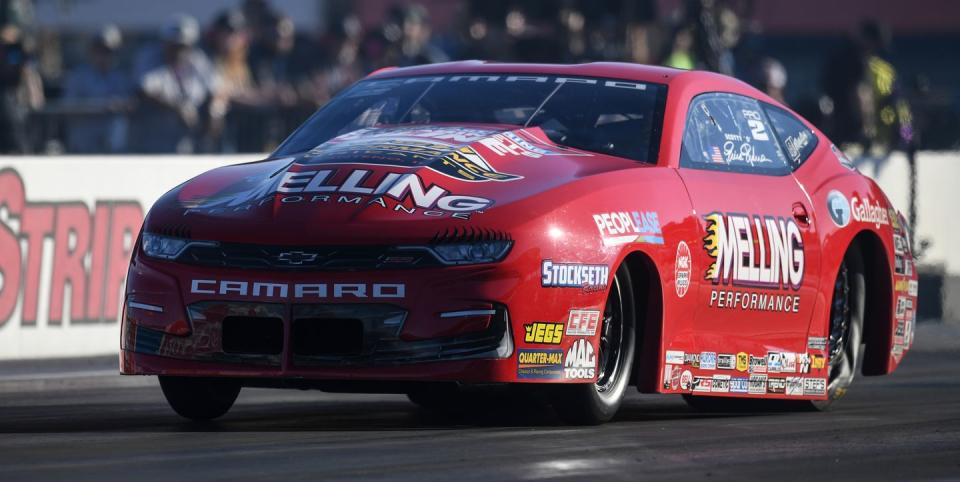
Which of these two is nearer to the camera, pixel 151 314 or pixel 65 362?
pixel 151 314

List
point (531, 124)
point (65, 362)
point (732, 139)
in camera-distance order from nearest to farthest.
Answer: point (531, 124)
point (732, 139)
point (65, 362)

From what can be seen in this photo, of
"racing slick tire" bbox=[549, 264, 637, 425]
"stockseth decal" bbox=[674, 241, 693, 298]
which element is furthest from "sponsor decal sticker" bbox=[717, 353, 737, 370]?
"racing slick tire" bbox=[549, 264, 637, 425]

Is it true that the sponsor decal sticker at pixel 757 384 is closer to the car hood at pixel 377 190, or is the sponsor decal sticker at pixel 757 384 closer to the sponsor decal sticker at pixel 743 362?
the sponsor decal sticker at pixel 743 362

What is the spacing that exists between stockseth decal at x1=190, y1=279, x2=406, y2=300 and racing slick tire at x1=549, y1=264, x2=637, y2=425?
0.83 metres

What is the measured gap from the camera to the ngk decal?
11.5m

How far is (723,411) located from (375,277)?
101 inches

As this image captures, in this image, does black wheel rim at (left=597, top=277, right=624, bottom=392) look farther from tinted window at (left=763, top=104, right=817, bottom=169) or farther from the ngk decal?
the ngk decal

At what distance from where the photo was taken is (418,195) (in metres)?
7.01

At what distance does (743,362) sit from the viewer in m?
8.21

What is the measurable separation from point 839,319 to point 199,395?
3126mm

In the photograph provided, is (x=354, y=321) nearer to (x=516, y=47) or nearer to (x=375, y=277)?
(x=375, y=277)

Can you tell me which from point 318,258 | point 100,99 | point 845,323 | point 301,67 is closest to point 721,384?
point 845,323

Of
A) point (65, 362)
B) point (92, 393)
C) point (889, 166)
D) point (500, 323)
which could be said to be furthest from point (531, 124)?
point (889, 166)

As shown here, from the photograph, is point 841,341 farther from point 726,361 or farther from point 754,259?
point 726,361
